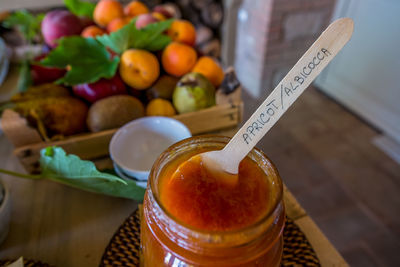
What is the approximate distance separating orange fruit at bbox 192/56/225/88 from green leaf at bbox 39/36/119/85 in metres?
0.17

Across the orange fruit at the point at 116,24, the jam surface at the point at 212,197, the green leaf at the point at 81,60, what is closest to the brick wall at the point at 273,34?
the orange fruit at the point at 116,24

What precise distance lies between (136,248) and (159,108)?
273 mm

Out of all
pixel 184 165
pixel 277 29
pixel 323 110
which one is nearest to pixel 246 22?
pixel 277 29

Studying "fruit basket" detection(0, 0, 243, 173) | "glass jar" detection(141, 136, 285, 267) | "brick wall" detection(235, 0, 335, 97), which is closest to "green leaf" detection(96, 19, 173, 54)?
"fruit basket" detection(0, 0, 243, 173)

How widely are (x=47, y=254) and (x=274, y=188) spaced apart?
328 millimetres

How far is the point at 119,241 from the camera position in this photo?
1.22ft

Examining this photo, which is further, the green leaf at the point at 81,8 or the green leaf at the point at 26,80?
the green leaf at the point at 81,8

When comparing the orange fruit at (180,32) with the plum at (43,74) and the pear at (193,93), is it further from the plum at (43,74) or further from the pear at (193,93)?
the plum at (43,74)

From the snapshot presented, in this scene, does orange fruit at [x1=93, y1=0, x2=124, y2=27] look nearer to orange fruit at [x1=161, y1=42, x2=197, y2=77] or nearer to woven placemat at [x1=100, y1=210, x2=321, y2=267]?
orange fruit at [x1=161, y1=42, x2=197, y2=77]

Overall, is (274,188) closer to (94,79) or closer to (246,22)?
(94,79)

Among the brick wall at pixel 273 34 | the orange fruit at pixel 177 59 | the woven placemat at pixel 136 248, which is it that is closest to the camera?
the woven placemat at pixel 136 248

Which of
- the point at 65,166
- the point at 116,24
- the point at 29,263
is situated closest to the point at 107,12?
the point at 116,24

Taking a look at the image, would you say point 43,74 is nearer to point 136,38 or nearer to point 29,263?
point 136,38

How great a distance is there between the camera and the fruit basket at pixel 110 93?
0.51 meters
